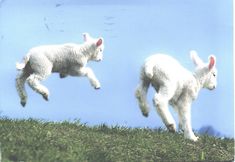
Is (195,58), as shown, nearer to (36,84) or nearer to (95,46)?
(95,46)

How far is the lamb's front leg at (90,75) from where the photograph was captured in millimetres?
5523

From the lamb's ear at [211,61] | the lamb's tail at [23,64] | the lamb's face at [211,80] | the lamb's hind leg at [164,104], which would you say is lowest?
the lamb's hind leg at [164,104]

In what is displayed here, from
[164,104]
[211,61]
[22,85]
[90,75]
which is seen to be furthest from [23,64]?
[211,61]

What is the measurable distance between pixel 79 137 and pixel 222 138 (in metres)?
1.33

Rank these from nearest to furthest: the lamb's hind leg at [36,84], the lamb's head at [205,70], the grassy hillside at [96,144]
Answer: the grassy hillside at [96,144] → the lamb's hind leg at [36,84] → the lamb's head at [205,70]

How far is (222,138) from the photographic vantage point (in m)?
5.77

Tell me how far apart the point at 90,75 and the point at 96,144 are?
2.31ft

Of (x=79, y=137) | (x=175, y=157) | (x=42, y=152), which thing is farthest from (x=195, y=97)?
(x=42, y=152)

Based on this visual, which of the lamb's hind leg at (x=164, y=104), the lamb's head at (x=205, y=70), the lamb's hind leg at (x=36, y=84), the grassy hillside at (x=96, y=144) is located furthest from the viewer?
the lamb's head at (x=205, y=70)

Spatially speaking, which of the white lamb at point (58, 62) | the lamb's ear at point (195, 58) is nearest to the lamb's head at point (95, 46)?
the white lamb at point (58, 62)

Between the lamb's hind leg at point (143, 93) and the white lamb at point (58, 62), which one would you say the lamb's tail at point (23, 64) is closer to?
the white lamb at point (58, 62)

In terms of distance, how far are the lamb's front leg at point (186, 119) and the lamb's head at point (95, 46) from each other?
801 millimetres

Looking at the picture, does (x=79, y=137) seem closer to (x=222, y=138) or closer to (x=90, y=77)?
(x=90, y=77)

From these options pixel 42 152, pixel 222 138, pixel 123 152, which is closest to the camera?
pixel 42 152
